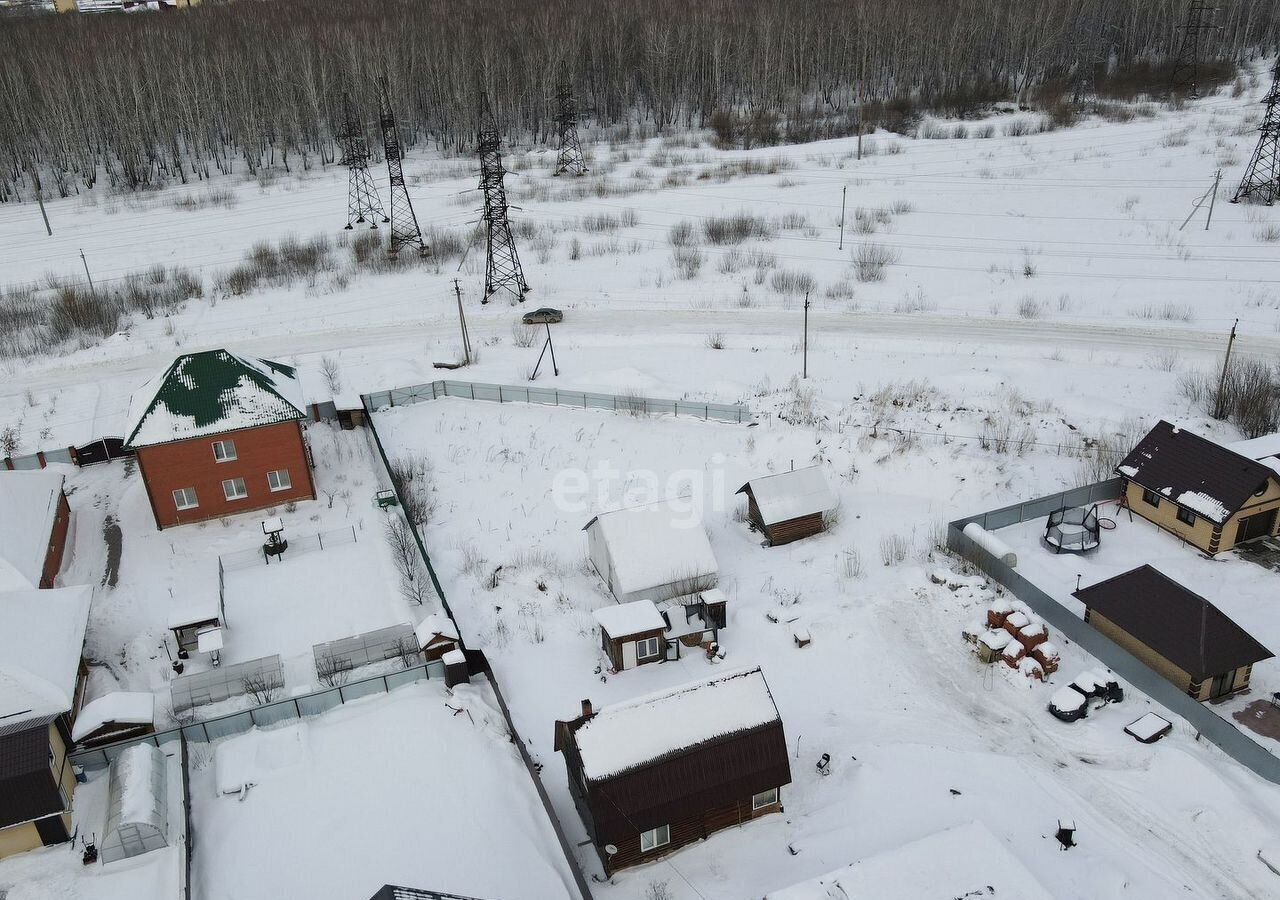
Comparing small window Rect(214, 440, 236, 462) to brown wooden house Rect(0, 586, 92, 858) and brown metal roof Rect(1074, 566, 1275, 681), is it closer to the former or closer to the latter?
brown wooden house Rect(0, 586, 92, 858)

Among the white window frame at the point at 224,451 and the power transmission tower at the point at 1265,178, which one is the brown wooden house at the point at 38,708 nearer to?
the white window frame at the point at 224,451

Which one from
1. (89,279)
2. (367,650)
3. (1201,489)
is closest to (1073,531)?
(1201,489)

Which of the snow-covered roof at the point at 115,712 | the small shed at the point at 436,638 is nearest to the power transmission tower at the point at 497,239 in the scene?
the small shed at the point at 436,638

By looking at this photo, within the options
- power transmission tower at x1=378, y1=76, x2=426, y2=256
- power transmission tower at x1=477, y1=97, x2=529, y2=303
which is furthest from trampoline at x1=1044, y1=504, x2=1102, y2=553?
power transmission tower at x1=378, y1=76, x2=426, y2=256

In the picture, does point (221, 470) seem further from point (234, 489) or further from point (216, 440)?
point (216, 440)

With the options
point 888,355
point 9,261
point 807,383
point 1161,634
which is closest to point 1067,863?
point 1161,634
